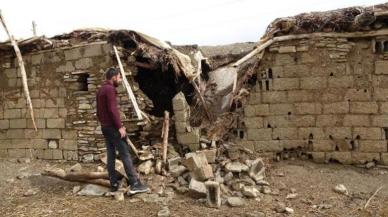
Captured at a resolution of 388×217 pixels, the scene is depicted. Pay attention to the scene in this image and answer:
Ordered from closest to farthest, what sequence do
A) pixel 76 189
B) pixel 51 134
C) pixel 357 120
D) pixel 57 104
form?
1. pixel 76 189
2. pixel 357 120
3. pixel 57 104
4. pixel 51 134

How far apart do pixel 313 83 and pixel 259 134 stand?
1.32 m

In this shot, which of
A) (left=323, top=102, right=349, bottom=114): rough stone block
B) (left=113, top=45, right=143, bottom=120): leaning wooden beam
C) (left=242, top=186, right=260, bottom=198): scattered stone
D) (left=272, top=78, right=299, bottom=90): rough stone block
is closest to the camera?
(left=242, top=186, right=260, bottom=198): scattered stone

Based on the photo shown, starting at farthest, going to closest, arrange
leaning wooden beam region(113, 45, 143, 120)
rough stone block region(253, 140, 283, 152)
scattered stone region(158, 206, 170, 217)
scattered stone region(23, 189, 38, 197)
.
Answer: leaning wooden beam region(113, 45, 143, 120), rough stone block region(253, 140, 283, 152), scattered stone region(23, 189, 38, 197), scattered stone region(158, 206, 170, 217)

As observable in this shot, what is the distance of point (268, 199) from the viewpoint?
259 inches

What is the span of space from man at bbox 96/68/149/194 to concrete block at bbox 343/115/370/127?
3.64 metres

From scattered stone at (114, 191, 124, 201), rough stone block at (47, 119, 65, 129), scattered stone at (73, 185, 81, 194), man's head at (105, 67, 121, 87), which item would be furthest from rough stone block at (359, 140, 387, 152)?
rough stone block at (47, 119, 65, 129)

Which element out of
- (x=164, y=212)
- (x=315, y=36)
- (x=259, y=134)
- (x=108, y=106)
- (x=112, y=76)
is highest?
(x=315, y=36)

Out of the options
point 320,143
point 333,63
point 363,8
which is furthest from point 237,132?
point 363,8

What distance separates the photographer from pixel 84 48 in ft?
28.6

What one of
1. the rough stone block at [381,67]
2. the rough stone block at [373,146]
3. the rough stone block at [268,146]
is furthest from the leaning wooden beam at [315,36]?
the rough stone block at [373,146]

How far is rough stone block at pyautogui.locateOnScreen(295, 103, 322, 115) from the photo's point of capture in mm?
7672

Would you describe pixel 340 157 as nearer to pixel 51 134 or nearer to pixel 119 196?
pixel 119 196

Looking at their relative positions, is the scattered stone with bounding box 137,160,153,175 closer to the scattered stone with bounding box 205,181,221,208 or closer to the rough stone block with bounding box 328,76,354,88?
the scattered stone with bounding box 205,181,221,208

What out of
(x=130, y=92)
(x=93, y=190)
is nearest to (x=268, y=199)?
(x=93, y=190)
